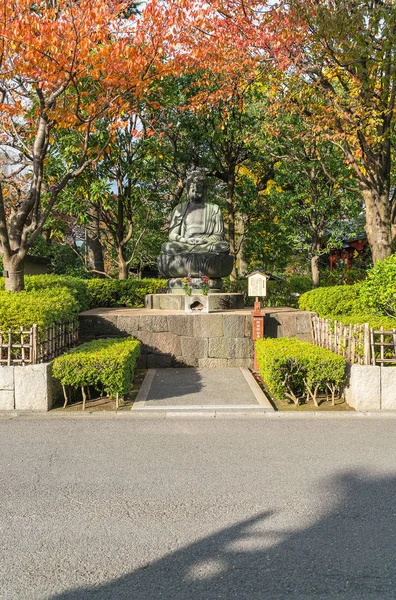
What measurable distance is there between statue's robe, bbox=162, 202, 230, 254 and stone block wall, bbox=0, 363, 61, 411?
6020mm

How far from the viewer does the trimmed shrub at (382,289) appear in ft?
26.8

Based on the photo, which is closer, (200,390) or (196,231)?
(200,390)

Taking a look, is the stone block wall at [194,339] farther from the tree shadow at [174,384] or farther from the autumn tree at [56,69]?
the autumn tree at [56,69]

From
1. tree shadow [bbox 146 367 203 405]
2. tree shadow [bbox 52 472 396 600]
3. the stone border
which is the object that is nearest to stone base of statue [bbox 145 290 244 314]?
tree shadow [bbox 146 367 203 405]

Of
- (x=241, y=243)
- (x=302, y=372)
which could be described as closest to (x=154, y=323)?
(x=302, y=372)

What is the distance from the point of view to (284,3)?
9.02m

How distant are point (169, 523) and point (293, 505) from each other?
937 millimetres

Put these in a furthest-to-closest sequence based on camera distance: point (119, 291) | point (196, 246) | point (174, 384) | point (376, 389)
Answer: point (119, 291)
point (196, 246)
point (174, 384)
point (376, 389)

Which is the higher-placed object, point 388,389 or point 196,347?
point 196,347

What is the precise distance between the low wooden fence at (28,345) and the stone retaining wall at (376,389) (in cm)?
421

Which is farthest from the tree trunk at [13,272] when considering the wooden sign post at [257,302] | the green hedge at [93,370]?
the wooden sign post at [257,302]

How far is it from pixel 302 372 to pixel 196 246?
19.2ft

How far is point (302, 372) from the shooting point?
20.7 ft

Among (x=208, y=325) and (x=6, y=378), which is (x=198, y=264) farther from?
(x=6, y=378)
